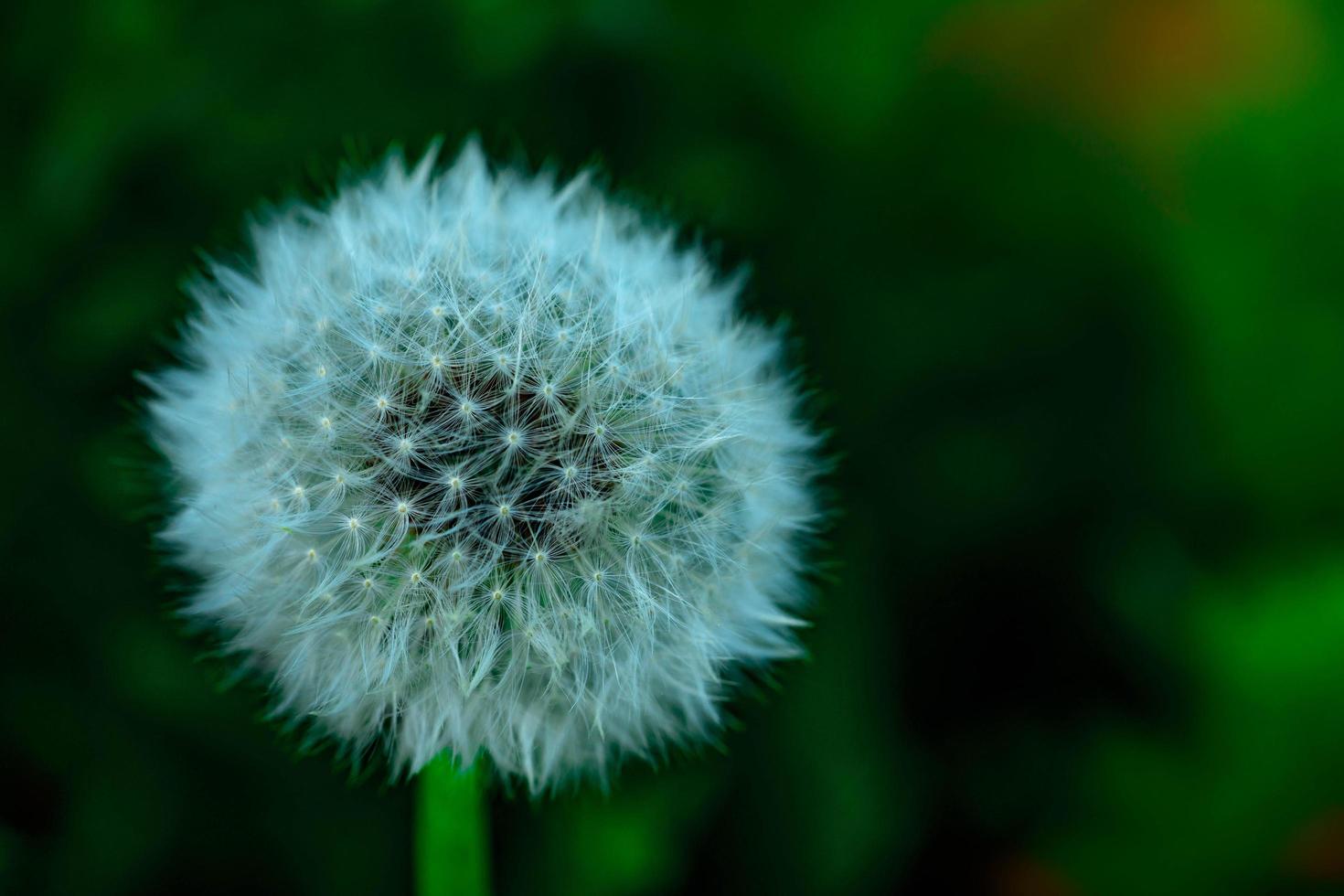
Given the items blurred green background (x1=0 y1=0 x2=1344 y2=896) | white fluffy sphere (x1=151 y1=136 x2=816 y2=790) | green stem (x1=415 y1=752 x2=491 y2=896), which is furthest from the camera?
blurred green background (x1=0 y1=0 x2=1344 y2=896)

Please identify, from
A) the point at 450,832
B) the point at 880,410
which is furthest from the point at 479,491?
the point at 880,410

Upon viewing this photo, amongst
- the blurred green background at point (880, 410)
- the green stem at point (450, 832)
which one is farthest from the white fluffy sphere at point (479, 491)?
the blurred green background at point (880, 410)

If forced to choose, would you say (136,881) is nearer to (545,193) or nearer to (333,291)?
(333,291)

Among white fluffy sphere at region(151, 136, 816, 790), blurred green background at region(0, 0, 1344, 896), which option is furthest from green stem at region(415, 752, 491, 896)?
blurred green background at region(0, 0, 1344, 896)

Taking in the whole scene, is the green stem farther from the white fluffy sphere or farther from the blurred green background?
the blurred green background

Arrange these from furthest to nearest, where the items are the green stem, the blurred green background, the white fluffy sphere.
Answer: the blurred green background < the green stem < the white fluffy sphere
